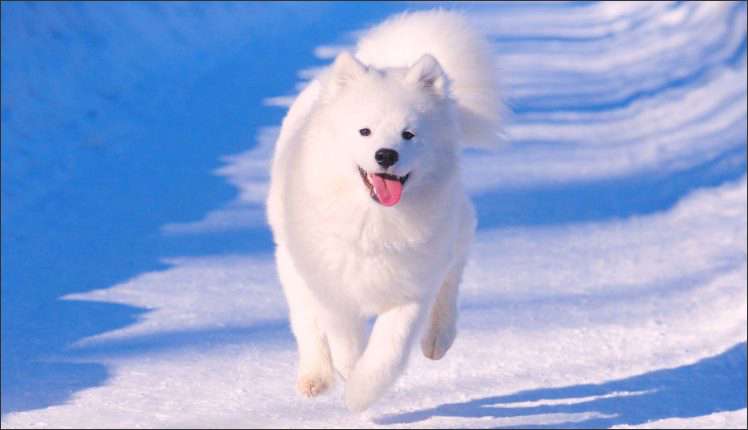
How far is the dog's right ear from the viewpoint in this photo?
469 cm

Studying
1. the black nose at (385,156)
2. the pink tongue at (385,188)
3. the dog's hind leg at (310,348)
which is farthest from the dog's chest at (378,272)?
the black nose at (385,156)

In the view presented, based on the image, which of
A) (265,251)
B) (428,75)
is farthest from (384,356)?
(265,251)

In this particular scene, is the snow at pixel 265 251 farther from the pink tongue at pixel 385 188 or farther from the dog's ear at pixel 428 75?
the pink tongue at pixel 385 188

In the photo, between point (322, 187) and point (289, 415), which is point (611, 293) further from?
point (322, 187)

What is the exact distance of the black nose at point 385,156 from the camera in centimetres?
432

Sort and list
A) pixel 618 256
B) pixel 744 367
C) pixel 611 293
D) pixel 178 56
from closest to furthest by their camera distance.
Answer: pixel 744 367 → pixel 611 293 → pixel 618 256 → pixel 178 56

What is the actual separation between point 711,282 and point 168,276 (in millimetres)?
3307

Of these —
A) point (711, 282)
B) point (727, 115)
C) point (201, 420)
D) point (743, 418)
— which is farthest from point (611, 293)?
point (727, 115)

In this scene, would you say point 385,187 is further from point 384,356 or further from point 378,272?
point 384,356

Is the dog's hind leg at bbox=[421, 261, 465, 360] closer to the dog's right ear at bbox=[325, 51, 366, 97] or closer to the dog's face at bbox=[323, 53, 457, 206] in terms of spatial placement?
the dog's face at bbox=[323, 53, 457, 206]

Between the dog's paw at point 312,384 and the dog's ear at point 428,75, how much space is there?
4.26 ft

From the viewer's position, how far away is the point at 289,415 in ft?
18.2

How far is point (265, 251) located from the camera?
8125 millimetres

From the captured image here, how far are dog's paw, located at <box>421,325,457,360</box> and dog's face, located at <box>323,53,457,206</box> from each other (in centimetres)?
103
